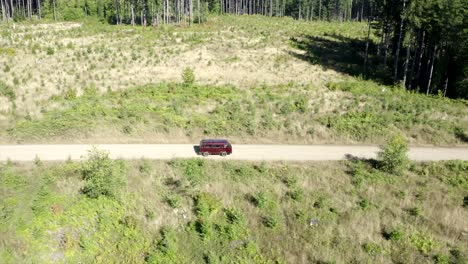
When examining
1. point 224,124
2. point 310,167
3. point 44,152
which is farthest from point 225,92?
point 44,152

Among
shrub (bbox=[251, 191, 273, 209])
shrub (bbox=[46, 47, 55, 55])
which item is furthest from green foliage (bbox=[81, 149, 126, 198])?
shrub (bbox=[46, 47, 55, 55])

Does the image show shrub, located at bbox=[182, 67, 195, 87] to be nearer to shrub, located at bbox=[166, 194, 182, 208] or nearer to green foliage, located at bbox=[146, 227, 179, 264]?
shrub, located at bbox=[166, 194, 182, 208]

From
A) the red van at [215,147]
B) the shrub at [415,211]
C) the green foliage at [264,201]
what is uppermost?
the red van at [215,147]

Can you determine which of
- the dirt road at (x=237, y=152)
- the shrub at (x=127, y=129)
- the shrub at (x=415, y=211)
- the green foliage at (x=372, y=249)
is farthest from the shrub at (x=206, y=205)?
the shrub at (x=415, y=211)

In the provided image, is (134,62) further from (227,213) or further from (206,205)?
(227,213)

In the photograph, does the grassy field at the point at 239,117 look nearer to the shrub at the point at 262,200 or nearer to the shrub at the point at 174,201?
the shrub at the point at 262,200

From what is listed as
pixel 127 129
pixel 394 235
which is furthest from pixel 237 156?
pixel 394 235
